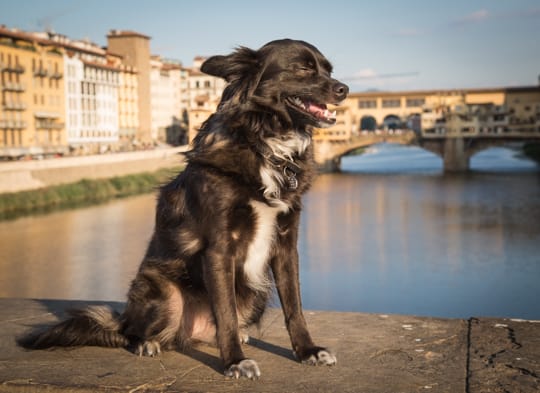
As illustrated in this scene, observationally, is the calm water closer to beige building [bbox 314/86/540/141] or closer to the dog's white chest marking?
the dog's white chest marking

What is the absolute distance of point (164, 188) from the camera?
9.20 ft

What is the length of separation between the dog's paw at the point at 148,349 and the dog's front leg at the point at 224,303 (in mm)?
265

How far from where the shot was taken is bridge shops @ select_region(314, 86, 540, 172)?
56500 mm

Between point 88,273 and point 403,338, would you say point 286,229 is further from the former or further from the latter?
point 88,273

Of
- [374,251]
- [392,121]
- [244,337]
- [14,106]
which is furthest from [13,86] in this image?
[392,121]

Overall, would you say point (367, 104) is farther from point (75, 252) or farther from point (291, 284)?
point (291, 284)

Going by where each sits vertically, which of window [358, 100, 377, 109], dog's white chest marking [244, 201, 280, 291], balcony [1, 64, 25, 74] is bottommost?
dog's white chest marking [244, 201, 280, 291]

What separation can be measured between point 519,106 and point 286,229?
6380 centimetres

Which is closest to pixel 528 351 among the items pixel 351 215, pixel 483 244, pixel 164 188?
pixel 164 188

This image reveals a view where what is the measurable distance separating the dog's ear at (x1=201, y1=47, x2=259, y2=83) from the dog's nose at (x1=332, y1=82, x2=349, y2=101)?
0.26 meters

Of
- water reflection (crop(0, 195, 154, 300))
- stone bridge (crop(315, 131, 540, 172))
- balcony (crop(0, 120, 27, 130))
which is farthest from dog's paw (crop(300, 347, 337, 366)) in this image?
stone bridge (crop(315, 131, 540, 172))

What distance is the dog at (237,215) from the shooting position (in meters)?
2.52

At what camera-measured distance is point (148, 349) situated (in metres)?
2.68

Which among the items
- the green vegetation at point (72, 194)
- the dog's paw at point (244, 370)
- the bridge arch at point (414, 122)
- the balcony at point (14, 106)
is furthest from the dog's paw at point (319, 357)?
the bridge arch at point (414, 122)
